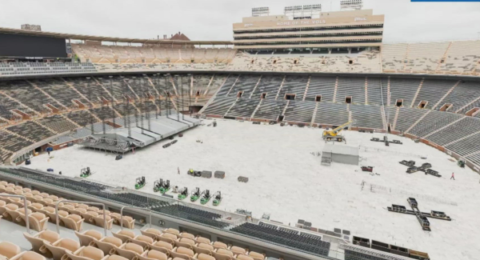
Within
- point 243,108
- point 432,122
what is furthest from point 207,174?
point 432,122

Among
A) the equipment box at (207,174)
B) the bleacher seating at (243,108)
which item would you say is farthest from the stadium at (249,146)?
the bleacher seating at (243,108)

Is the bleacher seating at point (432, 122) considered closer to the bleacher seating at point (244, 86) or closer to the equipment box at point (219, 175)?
the equipment box at point (219, 175)

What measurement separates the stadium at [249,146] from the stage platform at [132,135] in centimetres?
30

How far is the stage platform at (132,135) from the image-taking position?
32844 mm

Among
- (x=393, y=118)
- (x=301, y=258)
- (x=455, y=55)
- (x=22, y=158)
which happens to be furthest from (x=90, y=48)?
(x=455, y=55)

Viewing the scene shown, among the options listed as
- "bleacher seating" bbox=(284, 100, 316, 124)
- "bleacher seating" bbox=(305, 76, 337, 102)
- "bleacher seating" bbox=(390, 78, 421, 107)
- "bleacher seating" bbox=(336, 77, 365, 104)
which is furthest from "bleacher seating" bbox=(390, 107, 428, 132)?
"bleacher seating" bbox=(284, 100, 316, 124)

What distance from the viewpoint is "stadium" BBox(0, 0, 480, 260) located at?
10047 mm

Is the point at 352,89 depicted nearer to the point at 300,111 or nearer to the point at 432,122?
the point at 300,111

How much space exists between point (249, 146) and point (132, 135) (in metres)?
14.4

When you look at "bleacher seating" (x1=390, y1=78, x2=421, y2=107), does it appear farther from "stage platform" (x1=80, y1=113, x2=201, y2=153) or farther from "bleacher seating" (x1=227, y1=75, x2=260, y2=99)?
"stage platform" (x1=80, y1=113, x2=201, y2=153)

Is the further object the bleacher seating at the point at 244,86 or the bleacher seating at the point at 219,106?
the bleacher seating at the point at 244,86

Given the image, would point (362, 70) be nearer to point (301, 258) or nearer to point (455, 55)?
point (455, 55)

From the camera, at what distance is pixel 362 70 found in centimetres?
5844

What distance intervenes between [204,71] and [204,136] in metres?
28.5
